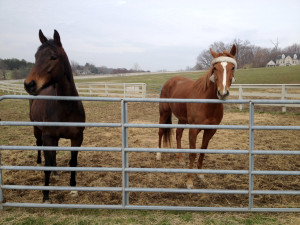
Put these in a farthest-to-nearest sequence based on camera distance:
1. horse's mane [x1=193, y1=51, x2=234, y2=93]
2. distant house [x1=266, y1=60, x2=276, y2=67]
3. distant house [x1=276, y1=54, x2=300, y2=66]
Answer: distant house [x1=276, y1=54, x2=300, y2=66]
distant house [x1=266, y1=60, x2=276, y2=67]
horse's mane [x1=193, y1=51, x2=234, y2=93]

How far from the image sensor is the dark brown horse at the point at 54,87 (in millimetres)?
2602

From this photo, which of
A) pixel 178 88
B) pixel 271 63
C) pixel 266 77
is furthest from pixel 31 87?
pixel 271 63

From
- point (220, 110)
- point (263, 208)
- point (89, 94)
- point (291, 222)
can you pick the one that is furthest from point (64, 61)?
point (89, 94)

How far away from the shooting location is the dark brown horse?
8.54ft

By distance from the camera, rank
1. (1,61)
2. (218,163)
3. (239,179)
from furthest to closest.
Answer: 1. (1,61)
2. (218,163)
3. (239,179)

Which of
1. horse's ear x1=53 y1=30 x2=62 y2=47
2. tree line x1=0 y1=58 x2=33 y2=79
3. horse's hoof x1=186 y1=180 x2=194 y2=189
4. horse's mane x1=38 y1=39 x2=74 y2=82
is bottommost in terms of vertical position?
horse's hoof x1=186 y1=180 x2=194 y2=189

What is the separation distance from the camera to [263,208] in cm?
269

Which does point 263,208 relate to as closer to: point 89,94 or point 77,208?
point 77,208

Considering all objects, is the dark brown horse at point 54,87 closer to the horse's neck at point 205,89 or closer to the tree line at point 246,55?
the horse's neck at point 205,89

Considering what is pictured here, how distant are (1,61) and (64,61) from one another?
5364 centimetres

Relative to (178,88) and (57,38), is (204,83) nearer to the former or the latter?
(178,88)

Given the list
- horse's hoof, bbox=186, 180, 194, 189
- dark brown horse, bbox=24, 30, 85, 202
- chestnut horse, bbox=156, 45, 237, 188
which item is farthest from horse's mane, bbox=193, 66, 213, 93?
dark brown horse, bbox=24, 30, 85, 202

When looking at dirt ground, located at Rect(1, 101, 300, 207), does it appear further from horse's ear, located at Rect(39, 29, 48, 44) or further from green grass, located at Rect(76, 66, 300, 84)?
green grass, located at Rect(76, 66, 300, 84)

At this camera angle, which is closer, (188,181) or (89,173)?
(188,181)
